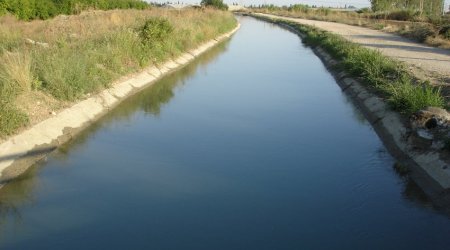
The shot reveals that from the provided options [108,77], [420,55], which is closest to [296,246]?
[108,77]

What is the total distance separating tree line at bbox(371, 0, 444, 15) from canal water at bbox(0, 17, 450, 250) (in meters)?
63.0

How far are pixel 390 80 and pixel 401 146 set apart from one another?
503 cm

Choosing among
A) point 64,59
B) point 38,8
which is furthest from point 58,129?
point 38,8

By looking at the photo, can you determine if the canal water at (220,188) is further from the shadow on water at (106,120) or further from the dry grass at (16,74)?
the dry grass at (16,74)

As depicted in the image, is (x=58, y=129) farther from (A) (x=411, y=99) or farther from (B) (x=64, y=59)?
(A) (x=411, y=99)

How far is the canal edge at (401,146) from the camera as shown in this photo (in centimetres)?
819

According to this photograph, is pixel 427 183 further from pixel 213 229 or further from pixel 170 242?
pixel 170 242

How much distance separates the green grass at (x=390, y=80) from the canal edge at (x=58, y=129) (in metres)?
7.47

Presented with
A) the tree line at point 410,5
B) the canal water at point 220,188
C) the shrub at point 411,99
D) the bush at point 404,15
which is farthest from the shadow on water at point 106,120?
the tree line at point 410,5

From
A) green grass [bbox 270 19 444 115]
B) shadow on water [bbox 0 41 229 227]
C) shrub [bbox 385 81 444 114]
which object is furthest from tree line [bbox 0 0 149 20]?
shrub [bbox 385 81 444 114]

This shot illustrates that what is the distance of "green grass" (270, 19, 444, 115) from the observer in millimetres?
11158

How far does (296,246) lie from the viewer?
6332 millimetres

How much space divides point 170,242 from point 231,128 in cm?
567

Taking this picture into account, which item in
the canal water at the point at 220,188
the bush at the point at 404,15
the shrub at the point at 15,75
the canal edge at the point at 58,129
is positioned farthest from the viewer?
the bush at the point at 404,15
